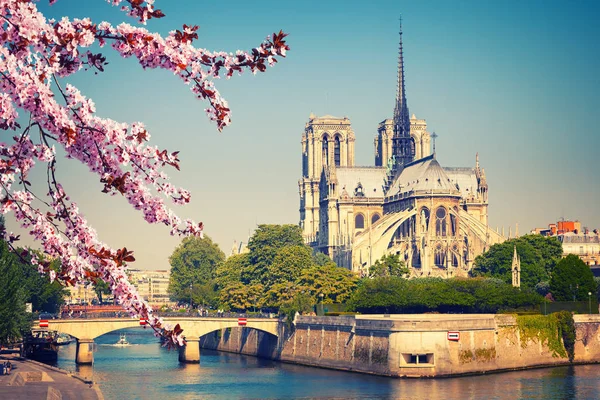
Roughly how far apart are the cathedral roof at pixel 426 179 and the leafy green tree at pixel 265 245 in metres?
36.4

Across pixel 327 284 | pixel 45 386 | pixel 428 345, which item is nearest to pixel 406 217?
pixel 327 284

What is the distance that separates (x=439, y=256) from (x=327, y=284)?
57388 mm

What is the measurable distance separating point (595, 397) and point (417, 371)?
17540 millimetres

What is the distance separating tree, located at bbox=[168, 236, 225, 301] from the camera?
17338 cm

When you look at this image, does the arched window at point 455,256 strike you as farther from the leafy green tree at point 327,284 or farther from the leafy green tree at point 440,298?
the leafy green tree at point 440,298

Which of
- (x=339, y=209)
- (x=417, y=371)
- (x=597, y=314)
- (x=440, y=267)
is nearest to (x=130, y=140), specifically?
(x=417, y=371)

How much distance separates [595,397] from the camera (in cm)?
6781

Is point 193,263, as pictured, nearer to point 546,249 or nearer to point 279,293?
point 546,249

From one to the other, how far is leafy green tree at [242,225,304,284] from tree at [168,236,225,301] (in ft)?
95.8

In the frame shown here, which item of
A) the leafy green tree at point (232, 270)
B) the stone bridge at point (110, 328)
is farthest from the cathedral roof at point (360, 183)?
the stone bridge at point (110, 328)

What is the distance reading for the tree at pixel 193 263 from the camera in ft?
569

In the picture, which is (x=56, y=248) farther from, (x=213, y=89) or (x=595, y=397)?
(x=595, y=397)

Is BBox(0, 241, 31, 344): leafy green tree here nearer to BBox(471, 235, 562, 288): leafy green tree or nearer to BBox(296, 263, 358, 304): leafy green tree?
BBox(296, 263, 358, 304): leafy green tree

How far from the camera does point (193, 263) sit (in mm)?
179375
